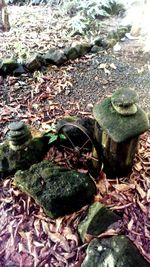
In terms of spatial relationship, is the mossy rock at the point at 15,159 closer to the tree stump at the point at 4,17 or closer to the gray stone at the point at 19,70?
the gray stone at the point at 19,70

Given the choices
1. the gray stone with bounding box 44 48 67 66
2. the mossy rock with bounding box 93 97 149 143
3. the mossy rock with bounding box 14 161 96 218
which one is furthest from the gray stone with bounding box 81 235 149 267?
the gray stone with bounding box 44 48 67 66

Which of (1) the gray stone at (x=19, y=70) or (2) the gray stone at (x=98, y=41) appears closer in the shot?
(1) the gray stone at (x=19, y=70)

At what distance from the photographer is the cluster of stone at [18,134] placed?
2.88 m

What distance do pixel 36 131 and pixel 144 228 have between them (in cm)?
150

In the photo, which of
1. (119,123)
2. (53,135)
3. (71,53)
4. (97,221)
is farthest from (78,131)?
(71,53)

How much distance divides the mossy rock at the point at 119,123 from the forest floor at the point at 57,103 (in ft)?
2.08

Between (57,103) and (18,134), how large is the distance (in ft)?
4.34

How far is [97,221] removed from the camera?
2.42 meters

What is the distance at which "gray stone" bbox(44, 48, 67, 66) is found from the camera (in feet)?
16.0

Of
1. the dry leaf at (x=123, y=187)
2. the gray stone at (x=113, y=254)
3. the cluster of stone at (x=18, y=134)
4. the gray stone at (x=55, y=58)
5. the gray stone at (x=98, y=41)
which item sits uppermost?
the gray stone at (x=98, y=41)

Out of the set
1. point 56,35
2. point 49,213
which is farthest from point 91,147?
point 56,35

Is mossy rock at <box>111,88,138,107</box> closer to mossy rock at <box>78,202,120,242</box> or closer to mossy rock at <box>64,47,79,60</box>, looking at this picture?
mossy rock at <box>78,202,120,242</box>

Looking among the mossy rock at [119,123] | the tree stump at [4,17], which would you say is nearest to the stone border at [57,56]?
the tree stump at [4,17]

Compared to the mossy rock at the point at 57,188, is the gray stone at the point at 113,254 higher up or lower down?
lower down
